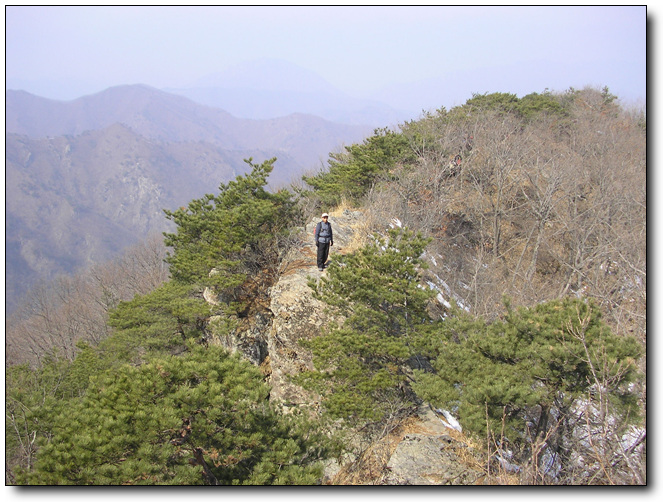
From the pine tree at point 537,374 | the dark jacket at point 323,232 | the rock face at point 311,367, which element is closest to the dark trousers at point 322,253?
the dark jacket at point 323,232

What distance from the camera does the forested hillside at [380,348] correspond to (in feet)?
18.4

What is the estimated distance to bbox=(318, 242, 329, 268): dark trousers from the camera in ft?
34.2

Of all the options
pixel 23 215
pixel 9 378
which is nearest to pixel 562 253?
pixel 9 378

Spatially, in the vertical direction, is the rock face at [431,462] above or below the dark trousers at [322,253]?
below

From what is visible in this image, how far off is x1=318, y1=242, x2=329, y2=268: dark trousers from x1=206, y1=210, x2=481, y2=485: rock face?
263 millimetres

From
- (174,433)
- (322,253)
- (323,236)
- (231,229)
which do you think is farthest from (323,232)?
(174,433)

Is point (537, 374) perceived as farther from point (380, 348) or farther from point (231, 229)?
point (231, 229)

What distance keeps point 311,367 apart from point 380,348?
106 inches

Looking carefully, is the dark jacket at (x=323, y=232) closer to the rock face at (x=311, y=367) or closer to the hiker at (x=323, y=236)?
the hiker at (x=323, y=236)

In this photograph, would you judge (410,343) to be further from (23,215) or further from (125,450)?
(23,215)

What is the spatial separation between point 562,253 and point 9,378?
2117 cm

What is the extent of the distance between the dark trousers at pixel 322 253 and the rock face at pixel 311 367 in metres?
0.26

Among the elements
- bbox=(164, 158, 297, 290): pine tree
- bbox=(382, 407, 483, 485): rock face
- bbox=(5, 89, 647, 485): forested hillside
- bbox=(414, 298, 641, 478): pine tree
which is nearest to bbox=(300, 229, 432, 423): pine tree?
bbox=(5, 89, 647, 485): forested hillside

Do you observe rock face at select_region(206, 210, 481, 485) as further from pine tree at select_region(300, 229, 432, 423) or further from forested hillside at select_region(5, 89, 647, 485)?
pine tree at select_region(300, 229, 432, 423)
